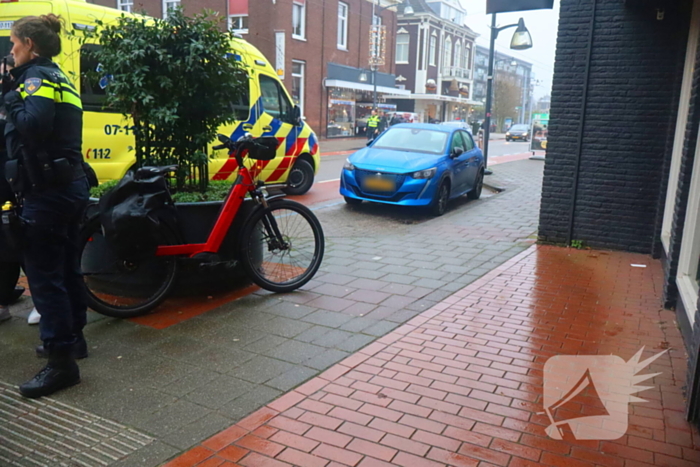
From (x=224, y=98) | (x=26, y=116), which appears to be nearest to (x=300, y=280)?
(x=224, y=98)

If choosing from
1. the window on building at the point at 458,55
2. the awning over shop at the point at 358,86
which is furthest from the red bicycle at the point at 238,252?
the window on building at the point at 458,55

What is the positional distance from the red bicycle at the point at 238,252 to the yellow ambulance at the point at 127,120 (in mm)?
331

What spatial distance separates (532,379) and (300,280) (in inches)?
94.5

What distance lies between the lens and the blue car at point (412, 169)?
9.80 metres

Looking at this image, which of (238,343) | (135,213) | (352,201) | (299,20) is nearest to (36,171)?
(135,213)

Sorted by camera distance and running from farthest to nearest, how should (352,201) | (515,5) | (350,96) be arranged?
1. (350,96)
2. (352,201)
3. (515,5)

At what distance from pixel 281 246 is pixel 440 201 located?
5188mm

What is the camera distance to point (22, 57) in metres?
3.58

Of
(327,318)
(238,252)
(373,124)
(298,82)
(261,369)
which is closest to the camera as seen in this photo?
(261,369)

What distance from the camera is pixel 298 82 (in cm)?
3206

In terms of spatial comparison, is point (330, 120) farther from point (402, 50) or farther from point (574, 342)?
point (574, 342)

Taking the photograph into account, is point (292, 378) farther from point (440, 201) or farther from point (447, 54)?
point (447, 54)

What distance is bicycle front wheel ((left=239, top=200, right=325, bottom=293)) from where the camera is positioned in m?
5.30

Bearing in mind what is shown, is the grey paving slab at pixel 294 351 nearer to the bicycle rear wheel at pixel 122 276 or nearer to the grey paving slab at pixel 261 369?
the grey paving slab at pixel 261 369
